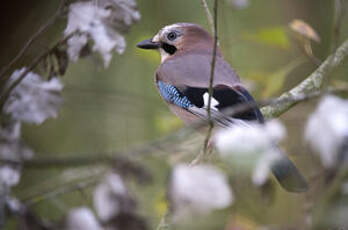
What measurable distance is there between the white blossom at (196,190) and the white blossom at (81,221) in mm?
293

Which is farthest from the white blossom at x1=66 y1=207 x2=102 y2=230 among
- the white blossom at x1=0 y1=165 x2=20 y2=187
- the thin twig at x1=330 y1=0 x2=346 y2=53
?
the thin twig at x1=330 y1=0 x2=346 y2=53

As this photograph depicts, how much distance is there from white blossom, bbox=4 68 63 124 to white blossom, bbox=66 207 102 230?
26.9 inches

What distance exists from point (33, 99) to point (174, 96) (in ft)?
3.84

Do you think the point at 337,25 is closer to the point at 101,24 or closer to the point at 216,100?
the point at 101,24

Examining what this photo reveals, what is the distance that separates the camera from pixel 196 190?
1457 millimetres

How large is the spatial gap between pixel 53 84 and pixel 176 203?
42.1 inches

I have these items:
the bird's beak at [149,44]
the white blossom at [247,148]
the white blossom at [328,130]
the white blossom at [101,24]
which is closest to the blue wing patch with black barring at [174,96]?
the bird's beak at [149,44]

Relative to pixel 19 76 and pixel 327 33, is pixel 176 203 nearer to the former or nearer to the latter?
pixel 19 76

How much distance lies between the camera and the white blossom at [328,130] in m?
1.51

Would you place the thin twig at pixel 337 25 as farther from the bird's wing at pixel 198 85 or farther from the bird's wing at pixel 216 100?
the bird's wing at pixel 198 85

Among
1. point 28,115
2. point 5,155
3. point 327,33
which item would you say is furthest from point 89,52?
point 327,33

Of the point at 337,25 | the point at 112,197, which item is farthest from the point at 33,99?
the point at 337,25

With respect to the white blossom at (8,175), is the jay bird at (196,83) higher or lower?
lower

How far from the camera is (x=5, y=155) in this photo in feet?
6.56
